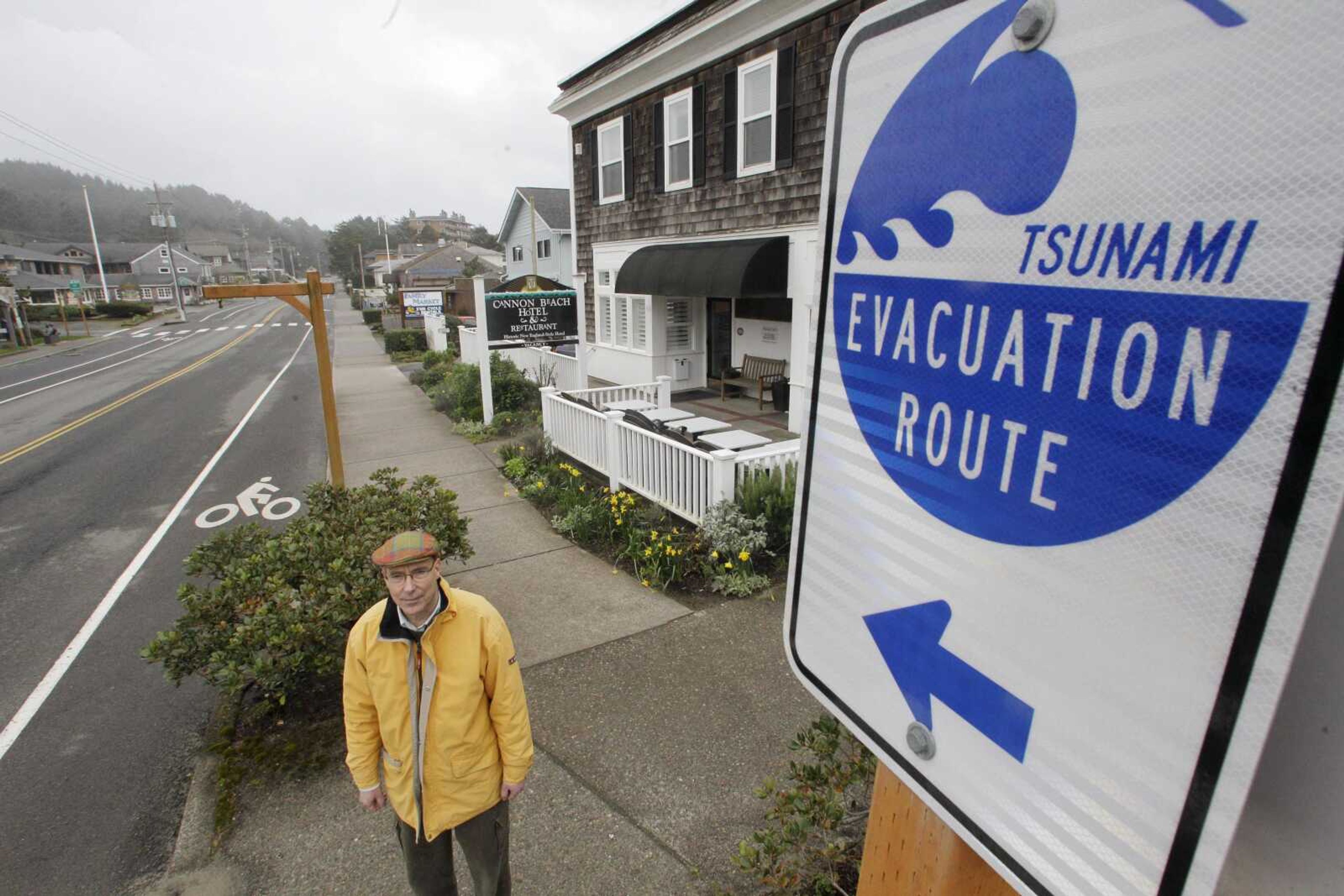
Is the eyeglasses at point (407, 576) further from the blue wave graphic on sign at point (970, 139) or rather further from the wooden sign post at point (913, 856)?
the blue wave graphic on sign at point (970, 139)

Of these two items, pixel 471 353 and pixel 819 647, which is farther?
pixel 471 353

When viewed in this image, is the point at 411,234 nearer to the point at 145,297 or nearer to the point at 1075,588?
the point at 145,297

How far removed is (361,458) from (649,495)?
5.77 m

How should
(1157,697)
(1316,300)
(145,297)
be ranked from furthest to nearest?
(145,297) < (1157,697) < (1316,300)

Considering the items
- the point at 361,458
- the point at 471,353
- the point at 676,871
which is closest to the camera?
the point at 676,871

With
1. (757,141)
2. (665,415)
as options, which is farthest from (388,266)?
(665,415)

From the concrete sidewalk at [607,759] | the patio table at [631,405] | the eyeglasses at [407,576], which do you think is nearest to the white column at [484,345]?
the patio table at [631,405]

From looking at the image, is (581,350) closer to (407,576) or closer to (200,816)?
(200,816)

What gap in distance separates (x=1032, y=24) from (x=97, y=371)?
31.8 metres

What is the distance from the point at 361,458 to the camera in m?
11.1

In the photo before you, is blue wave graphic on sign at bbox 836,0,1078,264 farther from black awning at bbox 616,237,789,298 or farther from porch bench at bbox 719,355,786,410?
porch bench at bbox 719,355,786,410

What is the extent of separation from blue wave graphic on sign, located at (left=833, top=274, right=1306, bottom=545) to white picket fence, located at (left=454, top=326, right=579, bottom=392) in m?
10.6

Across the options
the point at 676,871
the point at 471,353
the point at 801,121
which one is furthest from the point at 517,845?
the point at 471,353

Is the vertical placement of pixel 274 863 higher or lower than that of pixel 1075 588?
lower
